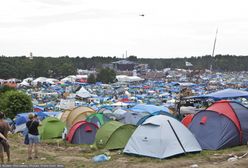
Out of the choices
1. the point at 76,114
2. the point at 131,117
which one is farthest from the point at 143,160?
the point at 76,114

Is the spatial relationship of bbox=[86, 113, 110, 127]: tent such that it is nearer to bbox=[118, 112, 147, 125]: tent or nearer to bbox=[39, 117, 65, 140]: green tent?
bbox=[118, 112, 147, 125]: tent

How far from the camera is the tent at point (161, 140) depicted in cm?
966

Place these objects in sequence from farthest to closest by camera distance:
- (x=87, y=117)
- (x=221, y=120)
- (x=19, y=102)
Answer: (x=19, y=102) < (x=87, y=117) < (x=221, y=120)

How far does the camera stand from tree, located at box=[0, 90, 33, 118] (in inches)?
947

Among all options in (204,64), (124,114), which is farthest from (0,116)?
(204,64)

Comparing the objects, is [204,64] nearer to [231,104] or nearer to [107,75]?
[107,75]

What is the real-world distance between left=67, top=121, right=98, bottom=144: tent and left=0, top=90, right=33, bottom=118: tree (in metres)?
11.1

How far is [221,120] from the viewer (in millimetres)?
10969

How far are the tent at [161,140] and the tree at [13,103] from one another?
15.4m

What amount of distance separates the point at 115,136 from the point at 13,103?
14.3 m

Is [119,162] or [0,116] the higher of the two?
[0,116]

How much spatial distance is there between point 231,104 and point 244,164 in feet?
13.0

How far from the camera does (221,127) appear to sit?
35.9 ft

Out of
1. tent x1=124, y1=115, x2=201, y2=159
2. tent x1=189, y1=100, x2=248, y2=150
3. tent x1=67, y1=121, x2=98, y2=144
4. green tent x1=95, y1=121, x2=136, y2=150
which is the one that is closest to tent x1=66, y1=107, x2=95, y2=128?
tent x1=67, y1=121, x2=98, y2=144
